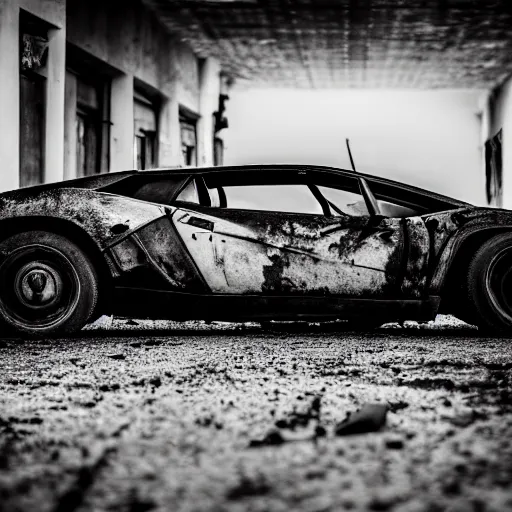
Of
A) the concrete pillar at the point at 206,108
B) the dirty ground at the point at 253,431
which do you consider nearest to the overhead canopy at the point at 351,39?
the concrete pillar at the point at 206,108

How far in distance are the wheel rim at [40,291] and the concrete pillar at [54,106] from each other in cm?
627

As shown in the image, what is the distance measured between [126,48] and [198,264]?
10.5 metres

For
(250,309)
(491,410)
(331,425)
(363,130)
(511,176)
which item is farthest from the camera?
(363,130)

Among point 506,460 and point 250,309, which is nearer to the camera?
point 506,460

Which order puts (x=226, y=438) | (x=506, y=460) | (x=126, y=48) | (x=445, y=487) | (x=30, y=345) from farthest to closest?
(x=126, y=48), (x=30, y=345), (x=226, y=438), (x=506, y=460), (x=445, y=487)

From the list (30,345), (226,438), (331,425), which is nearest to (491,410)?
(331,425)

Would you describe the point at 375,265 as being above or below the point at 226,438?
above

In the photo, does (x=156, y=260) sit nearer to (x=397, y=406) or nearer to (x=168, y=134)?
(x=397, y=406)

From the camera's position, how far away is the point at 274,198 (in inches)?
228

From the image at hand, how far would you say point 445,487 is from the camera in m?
1.94

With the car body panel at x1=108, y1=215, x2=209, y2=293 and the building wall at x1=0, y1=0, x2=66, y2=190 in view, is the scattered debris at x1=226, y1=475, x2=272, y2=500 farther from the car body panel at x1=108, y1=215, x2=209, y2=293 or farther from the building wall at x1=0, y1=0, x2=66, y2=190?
the building wall at x1=0, y1=0, x2=66, y2=190

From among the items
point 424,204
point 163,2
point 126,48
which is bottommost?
point 424,204

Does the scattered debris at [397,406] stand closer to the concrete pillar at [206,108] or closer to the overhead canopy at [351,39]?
the overhead canopy at [351,39]

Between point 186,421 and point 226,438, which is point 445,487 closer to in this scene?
point 226,438
